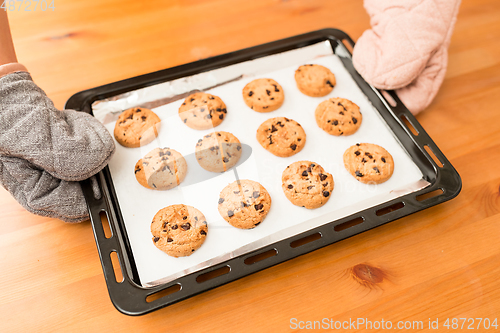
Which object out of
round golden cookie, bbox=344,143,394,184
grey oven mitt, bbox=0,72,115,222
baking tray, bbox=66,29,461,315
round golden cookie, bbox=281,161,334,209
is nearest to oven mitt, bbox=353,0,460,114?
baking tray, bbox=66,29,461,315

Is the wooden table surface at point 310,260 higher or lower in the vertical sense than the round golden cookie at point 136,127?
lower

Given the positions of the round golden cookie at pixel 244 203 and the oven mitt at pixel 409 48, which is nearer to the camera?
the round golden cookie at pixel 244 203

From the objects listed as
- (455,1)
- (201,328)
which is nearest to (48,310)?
(201,328)

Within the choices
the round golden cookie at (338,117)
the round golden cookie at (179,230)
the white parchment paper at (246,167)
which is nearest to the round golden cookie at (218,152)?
the white parchment paper at (246,167)

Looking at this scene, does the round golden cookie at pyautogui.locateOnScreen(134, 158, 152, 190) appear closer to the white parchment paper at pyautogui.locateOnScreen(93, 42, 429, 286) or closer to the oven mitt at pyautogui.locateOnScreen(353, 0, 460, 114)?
the white parchment paper at pyautogui.locateOnScreen(93, 42, 429, 286)

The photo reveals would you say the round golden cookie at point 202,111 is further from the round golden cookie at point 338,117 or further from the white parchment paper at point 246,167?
the round golden cookie at point 338,117

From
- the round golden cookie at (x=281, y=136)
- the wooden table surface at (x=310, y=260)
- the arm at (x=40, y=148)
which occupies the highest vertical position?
the arm at (x=40, y=148)
